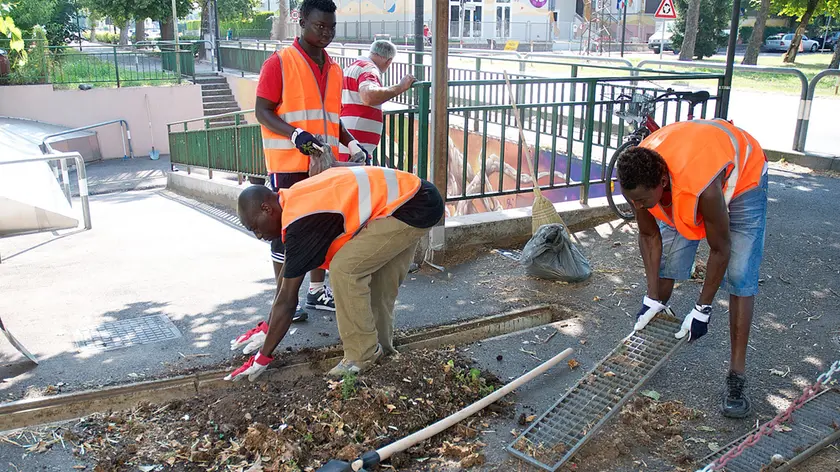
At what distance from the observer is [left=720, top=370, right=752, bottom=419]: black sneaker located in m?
3.46

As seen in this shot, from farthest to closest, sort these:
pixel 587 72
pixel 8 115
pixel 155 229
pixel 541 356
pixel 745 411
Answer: pixel 8 115
pixel 587 72
pixel 155 229
pixel 541 356
pixel 745 411

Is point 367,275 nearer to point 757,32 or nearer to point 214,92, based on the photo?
point 214,92

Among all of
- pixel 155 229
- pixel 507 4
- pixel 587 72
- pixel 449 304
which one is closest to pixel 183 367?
pixel 449 304

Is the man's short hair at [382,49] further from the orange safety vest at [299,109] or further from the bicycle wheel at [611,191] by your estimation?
the bicycle wheel at [611,191]

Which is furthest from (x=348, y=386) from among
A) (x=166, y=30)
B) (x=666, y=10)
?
(x=166, y=30)

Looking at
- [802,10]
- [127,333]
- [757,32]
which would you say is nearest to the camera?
[127,333]

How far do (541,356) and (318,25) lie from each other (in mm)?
2416

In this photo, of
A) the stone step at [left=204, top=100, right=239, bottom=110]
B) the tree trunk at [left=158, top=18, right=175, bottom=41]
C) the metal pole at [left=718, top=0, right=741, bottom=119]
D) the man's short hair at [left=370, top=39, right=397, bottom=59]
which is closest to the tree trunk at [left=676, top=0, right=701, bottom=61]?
the stone step at [left=204, top=100, right=239, bottom=110]

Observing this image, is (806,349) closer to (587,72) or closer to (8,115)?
(587,72)

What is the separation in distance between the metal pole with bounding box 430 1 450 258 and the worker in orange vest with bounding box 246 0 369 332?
1.22 meters

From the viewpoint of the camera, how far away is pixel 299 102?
4.37 meters

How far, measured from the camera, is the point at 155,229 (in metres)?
8.88

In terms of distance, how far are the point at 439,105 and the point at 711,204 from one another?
2906 mm

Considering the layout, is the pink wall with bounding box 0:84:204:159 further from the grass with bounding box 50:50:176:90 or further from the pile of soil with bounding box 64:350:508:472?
the pile of soil with bounding box 64:350:508:472
